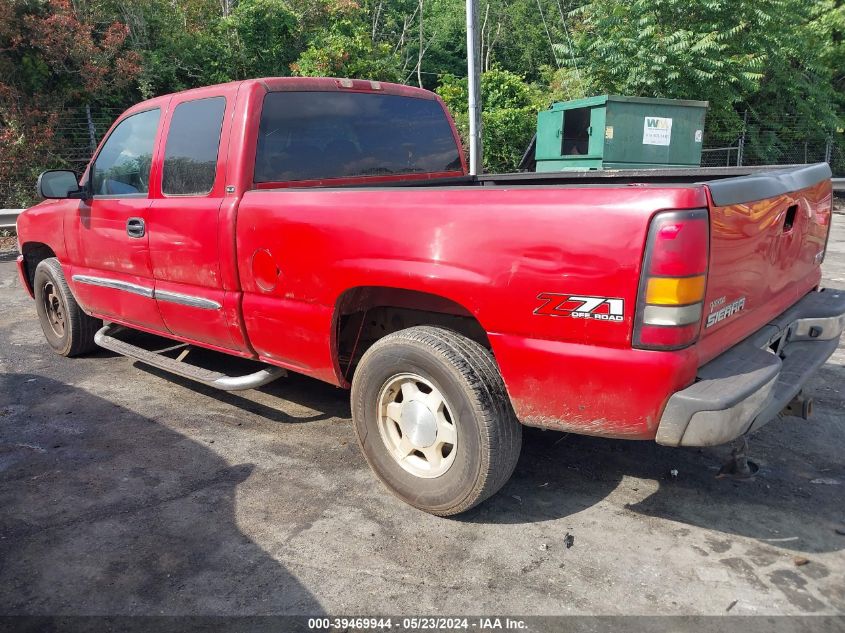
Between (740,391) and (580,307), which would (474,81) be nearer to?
(580,307)

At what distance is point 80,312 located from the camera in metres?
5.36

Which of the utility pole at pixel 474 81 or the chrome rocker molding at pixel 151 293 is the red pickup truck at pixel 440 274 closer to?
the chrome rocker molding at pixel 151 293

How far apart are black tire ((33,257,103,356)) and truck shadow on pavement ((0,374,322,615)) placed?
1158mm

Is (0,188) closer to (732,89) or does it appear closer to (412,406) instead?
(412,406)

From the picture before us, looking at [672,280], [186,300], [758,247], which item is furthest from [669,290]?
[186,300]

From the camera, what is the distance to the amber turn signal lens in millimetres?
2264

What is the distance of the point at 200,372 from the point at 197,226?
0.91m

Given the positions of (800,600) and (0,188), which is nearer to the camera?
(800,600)

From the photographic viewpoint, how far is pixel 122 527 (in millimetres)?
3027

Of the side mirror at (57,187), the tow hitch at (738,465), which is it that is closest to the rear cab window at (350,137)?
the side mirror at (57,187)

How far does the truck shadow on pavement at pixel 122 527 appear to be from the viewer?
99.7 inches

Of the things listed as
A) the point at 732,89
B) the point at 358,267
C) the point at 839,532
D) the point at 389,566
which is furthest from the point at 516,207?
the point at 732,89

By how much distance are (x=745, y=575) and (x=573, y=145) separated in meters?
10.2

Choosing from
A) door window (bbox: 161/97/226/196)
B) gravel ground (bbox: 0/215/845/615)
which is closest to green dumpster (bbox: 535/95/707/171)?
gravel ground (bbox: 0/215/845/615)
